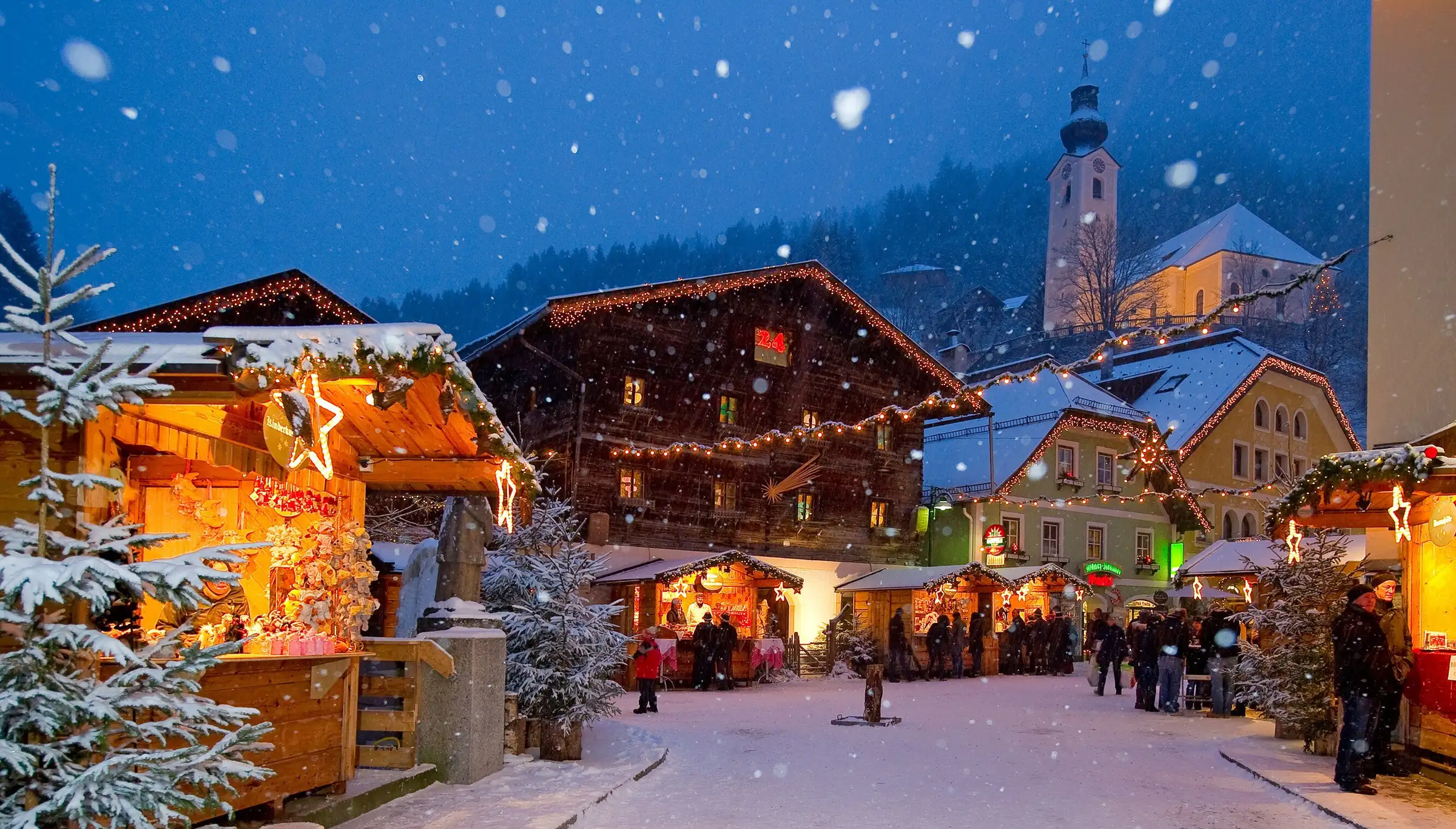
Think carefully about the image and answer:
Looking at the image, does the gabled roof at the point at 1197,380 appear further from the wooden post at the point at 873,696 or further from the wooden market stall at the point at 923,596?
the wooden post at the point at 873,696

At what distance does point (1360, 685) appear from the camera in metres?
10.3

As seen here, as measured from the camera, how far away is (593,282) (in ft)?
306

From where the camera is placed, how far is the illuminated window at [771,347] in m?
A: 31.6

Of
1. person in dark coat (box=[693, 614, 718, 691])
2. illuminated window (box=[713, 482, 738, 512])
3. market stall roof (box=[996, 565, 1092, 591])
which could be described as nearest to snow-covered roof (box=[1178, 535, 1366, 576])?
market stall roof (box=[996, 565, 1092, 591])

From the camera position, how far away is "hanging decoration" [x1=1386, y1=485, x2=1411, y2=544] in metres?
10.9

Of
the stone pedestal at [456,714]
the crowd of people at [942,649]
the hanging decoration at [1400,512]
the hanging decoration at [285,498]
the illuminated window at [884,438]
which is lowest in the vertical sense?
the crowd of people at [942,649]

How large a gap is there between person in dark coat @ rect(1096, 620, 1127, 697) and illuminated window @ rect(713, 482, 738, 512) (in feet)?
34.9

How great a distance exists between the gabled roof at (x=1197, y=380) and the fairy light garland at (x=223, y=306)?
27699 millimetres

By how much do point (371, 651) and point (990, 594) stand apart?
24.5 m

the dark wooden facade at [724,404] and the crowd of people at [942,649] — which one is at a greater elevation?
the dark wooden facade at [724,404]

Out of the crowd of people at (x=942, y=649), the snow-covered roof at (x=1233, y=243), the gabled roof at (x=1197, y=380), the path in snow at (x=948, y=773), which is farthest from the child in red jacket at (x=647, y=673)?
the snow-covered roof at (x=1233, y=243)

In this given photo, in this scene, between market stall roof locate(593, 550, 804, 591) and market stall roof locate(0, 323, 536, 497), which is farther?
market stall roof locate(593, 550, 804, 591)

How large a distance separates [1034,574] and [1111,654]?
8302mm

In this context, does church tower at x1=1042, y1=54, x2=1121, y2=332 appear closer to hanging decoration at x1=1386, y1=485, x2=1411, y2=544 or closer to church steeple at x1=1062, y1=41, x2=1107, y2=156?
church steeple at x1=1062, y1=41, x2=1107, y2=156
